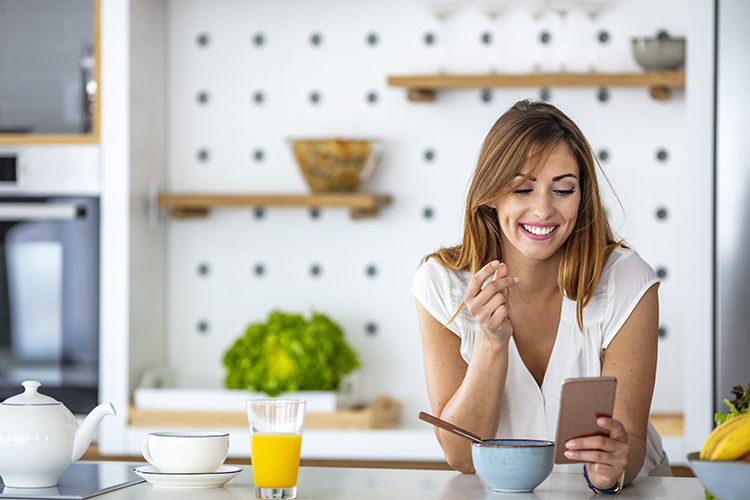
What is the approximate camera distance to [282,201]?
2.43m

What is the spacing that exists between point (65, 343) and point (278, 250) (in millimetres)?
663

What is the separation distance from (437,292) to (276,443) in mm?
595

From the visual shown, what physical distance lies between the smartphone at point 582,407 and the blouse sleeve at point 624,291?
0.39m

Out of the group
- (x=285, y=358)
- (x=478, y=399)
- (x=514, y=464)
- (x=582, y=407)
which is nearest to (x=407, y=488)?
(x=514, y=464)

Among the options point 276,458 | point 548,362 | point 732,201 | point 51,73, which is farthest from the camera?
point 51,73

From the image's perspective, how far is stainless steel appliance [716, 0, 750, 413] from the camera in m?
2.04

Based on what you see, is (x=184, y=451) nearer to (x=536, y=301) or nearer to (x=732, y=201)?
(x=536, y=301)

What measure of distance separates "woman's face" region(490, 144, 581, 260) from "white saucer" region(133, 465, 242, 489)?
2.05 feet

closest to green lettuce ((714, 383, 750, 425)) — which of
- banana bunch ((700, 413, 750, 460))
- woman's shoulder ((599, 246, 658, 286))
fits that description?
banana bunch ((700, 413, 750, 460))

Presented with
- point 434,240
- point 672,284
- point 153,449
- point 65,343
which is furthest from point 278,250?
point 153,449

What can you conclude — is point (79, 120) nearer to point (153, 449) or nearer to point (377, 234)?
point (377, 234)

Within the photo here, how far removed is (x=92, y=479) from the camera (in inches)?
47.1

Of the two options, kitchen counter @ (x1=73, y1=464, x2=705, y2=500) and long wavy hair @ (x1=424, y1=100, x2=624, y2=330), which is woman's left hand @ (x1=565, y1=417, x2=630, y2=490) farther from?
long wavy hair @ (x1=424, y1=100, x2=624, y2=330)

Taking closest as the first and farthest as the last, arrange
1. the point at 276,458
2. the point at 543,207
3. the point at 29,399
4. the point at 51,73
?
the point at 276,458 → the point at 29,399 → the point at 543,207 → the point at 51,73
